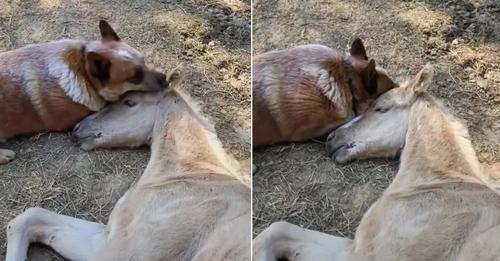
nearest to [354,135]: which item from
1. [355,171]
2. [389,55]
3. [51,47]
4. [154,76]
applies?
[355,171]

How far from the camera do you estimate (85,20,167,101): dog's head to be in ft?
4.49

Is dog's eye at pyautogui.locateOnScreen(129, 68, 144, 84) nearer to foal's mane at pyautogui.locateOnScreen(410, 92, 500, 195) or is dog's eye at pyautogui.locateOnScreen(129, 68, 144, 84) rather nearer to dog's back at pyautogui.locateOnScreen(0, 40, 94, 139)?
dog's back at pyautogui.locateOnScreen(0, 40, 94, 139)

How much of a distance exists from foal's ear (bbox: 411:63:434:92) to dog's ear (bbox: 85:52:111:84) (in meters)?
0.60

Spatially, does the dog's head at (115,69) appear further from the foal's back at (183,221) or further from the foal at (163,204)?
the foal's back at (183,221)

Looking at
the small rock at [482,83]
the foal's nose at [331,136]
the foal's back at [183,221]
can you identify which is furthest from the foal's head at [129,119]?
the small rock at [482,83]

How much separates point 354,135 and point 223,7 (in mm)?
386

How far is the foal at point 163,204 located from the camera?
124cm

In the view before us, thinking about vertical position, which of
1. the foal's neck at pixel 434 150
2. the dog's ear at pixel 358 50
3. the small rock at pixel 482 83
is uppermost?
the dog's ear at pixel 358 50

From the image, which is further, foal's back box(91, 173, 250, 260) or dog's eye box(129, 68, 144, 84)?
dog's eye box(129, 68, 144, 84)

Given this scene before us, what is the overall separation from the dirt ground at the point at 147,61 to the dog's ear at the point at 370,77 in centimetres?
23

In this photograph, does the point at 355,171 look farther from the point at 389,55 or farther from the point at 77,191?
the point at 77,191

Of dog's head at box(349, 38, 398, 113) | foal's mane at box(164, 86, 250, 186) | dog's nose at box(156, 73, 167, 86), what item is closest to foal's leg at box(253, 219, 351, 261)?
foal's mane at box(164, 86, 250, 186)

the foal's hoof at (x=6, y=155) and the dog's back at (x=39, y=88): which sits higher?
the dog's back at (x=39, y=88)

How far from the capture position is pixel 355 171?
1271mm
